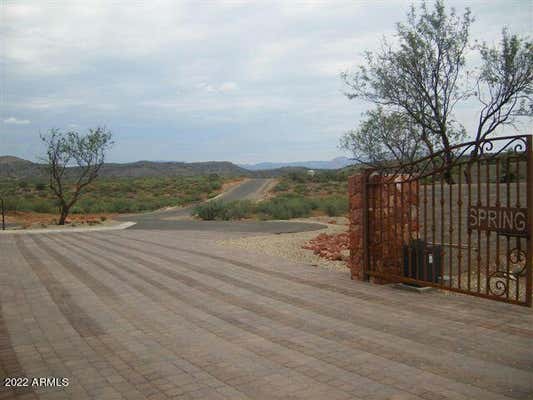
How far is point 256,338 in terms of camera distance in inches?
242

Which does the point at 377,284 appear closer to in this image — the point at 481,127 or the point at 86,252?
the point at 481,127

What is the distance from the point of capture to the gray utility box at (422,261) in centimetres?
838

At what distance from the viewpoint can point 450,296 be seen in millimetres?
8023

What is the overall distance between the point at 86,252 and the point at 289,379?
449 inches

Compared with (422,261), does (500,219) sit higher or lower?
higher

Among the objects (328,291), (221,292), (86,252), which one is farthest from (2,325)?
(86,252)

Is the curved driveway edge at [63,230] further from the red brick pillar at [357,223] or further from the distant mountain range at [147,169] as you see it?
the distant mountain range at [147,169]

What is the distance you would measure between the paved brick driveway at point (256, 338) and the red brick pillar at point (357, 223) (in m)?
0.40

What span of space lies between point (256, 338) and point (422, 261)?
374 cm

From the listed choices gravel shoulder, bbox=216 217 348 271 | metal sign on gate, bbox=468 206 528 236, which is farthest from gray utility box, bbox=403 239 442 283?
gravel shoulder, bbox=216 217 348 271

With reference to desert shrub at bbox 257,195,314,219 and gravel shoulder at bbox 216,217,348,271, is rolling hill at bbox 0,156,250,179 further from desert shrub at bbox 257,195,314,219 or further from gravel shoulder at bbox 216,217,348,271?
gravel shoulder at bbox 216,217,348,271

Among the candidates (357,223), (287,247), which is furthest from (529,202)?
(287,247)

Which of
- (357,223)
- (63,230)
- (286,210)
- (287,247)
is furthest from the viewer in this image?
(286,210)

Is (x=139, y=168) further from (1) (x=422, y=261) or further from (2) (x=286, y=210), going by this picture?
(1) (x=422, y=261)
